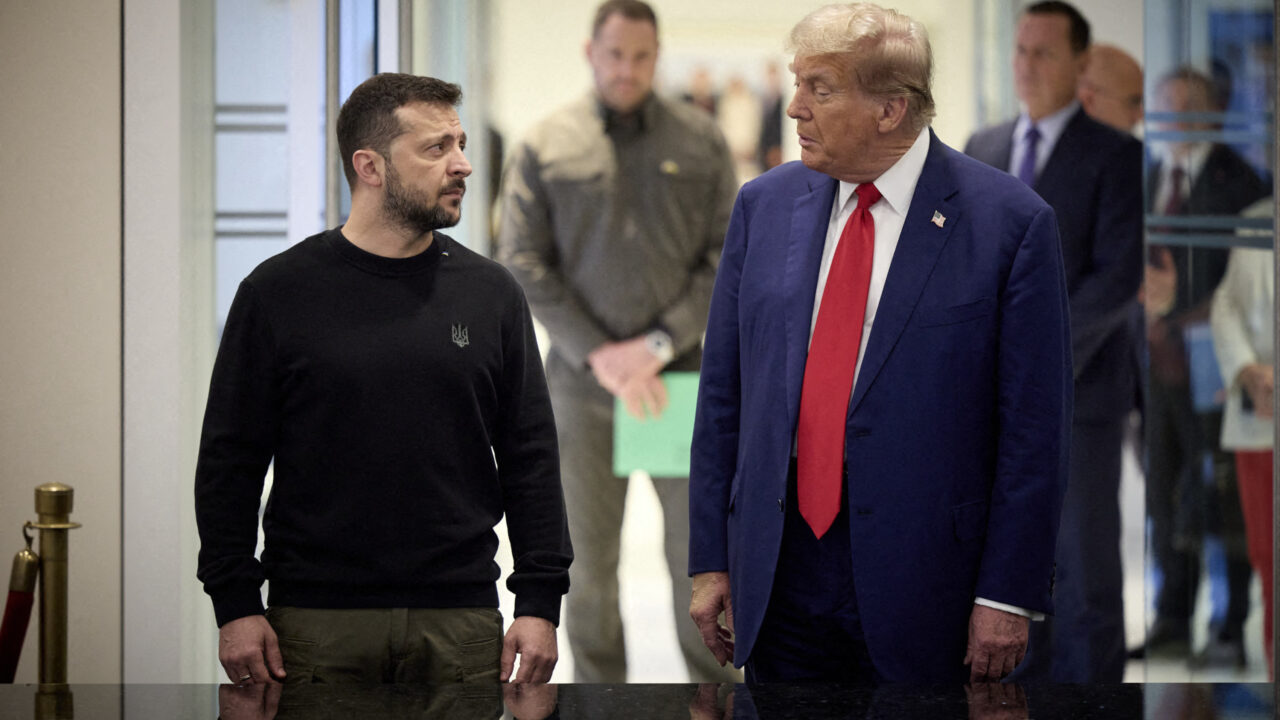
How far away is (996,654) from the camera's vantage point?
2.00 meters

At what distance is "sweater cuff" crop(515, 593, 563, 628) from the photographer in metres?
2.28

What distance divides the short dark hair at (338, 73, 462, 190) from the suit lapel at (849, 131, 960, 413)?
2.92 ft

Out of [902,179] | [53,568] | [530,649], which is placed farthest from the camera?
[53,568]

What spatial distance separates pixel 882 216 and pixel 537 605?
35.0 inches

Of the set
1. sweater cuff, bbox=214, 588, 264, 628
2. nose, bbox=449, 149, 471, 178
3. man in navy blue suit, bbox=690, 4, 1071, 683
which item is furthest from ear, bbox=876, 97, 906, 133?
sweater cuff, bbox=214, 588, 264, 628

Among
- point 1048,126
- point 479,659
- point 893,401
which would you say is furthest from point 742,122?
point 479,659

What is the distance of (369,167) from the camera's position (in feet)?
7.79

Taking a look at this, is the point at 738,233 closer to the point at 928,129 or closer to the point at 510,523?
the point at 928,129

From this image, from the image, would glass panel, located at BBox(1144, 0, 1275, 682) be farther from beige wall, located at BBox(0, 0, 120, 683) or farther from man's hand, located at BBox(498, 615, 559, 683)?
beige wall, located at BBox(0, 0, 120, 683)

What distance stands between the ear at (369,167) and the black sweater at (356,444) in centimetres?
14

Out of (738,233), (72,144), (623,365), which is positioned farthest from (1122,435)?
(72,144)

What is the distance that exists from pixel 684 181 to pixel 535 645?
76.6 inches

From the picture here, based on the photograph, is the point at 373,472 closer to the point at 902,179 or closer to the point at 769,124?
the point at 902,179

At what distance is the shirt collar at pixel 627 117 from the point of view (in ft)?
12.6
